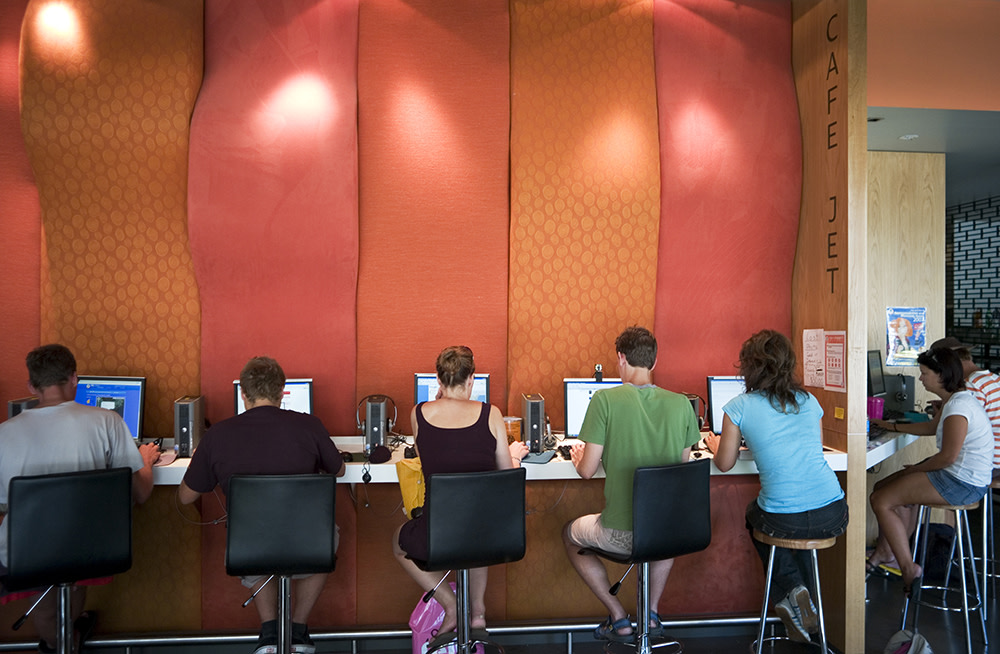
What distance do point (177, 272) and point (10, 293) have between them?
32.9 inches

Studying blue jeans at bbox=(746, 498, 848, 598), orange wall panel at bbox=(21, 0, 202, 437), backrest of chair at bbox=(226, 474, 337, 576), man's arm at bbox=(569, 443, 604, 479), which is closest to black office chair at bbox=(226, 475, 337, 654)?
backrest of chair at bbox=(226, 474, 337, 576)

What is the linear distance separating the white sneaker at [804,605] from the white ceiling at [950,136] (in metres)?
3.14

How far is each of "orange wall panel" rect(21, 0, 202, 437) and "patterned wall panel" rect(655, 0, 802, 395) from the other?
8.70 ft

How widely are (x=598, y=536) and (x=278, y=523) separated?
1341 mm

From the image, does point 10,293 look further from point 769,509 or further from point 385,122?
point 769,509

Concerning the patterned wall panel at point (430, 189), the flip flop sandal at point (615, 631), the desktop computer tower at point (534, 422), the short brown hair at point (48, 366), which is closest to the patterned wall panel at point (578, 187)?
the patterned wall panel at point (430, 189)

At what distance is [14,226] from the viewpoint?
11.2ft

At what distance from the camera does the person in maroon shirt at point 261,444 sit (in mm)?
2541

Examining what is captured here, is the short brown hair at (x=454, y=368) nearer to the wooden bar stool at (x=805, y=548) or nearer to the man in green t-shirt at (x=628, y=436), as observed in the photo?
the man in green t-shirt at (x=628, y=436)

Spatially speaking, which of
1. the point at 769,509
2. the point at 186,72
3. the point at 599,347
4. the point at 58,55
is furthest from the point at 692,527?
the point at 58,55

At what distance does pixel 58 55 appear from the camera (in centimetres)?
343

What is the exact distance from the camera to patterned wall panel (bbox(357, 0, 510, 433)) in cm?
363

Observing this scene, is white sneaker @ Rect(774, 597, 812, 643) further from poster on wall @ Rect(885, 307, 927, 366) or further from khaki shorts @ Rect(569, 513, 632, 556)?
poster on wall @ Rect(885, 307, 927, 366)

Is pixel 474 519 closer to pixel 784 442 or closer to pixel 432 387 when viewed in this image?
pixel 432 387
